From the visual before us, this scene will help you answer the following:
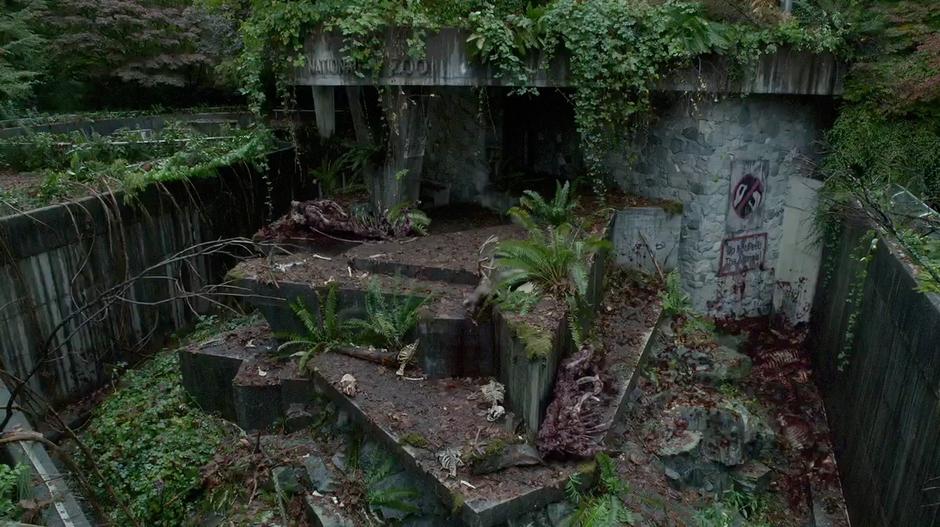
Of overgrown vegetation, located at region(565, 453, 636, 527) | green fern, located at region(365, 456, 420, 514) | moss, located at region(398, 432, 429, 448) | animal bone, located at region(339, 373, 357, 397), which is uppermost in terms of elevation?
animal bone, located at region(339, 373, 357, 397)

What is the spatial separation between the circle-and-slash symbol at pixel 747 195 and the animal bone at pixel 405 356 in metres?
5.06

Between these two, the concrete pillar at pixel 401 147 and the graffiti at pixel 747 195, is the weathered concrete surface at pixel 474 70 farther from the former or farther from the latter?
the graffiti at pixel 747 195

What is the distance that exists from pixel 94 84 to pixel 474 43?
41.7ft

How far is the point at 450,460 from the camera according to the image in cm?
513

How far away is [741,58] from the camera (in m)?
7.80

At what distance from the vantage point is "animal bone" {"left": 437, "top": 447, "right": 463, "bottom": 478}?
506cm

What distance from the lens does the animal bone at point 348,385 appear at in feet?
19.8

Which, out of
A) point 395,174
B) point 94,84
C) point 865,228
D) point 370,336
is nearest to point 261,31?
point 395,174

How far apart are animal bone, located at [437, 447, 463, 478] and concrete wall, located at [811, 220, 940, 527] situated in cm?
332

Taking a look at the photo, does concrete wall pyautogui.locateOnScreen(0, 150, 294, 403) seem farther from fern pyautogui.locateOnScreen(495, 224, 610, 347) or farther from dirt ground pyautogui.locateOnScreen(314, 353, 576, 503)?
fern pyautogui.locateOnScreen(495, 224, 610, 347)

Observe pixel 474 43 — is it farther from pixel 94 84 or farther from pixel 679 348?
pixel 94 84

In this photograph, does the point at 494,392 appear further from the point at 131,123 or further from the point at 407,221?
the point at 131,123

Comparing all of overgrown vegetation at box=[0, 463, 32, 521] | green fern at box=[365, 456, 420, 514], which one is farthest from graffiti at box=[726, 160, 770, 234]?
overgrown vegetation at box=[0, 463, 32, 521]

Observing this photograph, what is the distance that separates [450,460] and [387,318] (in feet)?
6.23
